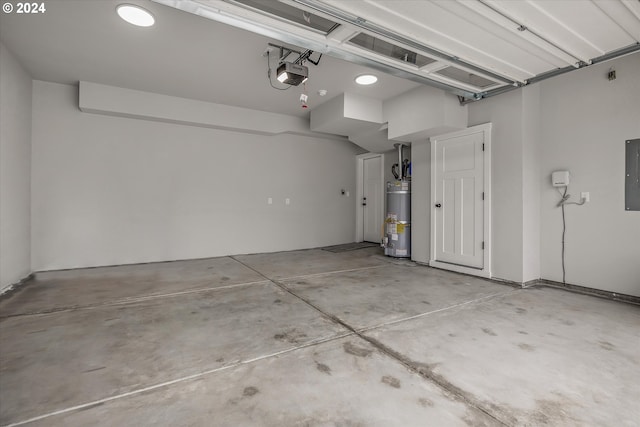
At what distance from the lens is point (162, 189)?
5.29m

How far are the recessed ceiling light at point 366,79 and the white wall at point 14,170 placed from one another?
4.23 meters

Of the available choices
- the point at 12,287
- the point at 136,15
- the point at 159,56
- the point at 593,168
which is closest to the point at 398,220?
the point at 593,168

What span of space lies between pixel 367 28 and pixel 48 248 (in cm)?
535

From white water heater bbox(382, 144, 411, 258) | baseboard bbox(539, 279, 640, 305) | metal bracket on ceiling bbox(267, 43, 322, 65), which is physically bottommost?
baseboard bbox(539, 279, 640, 305)

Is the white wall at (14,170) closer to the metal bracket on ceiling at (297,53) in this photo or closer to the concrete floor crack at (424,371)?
the metal bracket on ceiling at (297,53)

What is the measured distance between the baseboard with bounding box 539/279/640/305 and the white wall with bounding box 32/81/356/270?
431cm

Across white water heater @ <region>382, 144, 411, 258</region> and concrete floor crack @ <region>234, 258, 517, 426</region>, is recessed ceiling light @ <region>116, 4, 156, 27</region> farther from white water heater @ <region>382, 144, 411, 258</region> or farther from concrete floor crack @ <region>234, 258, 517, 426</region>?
white water heater @ <region>382, 144, 411, 258</region>

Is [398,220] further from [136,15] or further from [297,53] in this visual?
[136,15]

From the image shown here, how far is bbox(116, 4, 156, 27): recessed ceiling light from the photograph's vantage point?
106 inches

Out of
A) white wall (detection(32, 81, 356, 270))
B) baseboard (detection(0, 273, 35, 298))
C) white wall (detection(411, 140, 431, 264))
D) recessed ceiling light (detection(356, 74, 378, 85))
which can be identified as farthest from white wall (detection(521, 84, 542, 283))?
baseboard (detection(0, 273, 35, 298))

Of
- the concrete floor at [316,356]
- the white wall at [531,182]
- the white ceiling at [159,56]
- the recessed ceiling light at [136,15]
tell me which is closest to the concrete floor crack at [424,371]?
the concrete floor at [316,356]

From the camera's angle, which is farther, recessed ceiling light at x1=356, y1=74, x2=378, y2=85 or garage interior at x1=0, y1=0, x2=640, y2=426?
recessed ceiling light at x1=356, y1=74, x2=378, y2=85

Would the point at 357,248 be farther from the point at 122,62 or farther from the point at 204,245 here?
the point at 122,62

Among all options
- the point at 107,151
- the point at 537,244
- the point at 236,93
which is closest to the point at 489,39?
the point at 537,244
